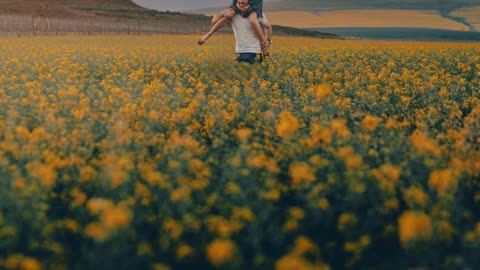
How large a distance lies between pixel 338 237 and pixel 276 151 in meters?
1.26

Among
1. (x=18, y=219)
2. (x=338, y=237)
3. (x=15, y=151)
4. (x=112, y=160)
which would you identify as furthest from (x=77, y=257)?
(x=338, y=237)

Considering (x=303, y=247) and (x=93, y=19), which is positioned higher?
(x=93, y=19)

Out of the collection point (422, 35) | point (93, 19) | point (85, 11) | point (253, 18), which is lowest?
point (253, 18)

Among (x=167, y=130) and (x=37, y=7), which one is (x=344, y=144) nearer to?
(x=167, y=130)

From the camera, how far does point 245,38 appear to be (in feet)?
37.0

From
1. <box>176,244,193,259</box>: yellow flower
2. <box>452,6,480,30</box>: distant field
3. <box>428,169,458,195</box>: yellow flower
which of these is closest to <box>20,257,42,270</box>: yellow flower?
<box>176,244,193,259</box>: yellow flower

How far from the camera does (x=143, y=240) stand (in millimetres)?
3604

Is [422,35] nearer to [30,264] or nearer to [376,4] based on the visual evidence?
[376,4]

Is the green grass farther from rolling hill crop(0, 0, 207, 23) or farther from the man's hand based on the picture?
the man's hand

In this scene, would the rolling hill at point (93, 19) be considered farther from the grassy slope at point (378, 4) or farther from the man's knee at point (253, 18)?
the grassy slope at point (378, 4)

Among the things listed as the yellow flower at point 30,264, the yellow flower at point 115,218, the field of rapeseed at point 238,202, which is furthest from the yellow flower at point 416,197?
the yellow flower at point 30,264

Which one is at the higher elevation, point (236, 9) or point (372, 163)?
point (236, 9)

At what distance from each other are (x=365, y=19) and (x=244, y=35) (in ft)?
359

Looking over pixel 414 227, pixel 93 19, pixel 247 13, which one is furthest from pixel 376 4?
pixel 414 227
